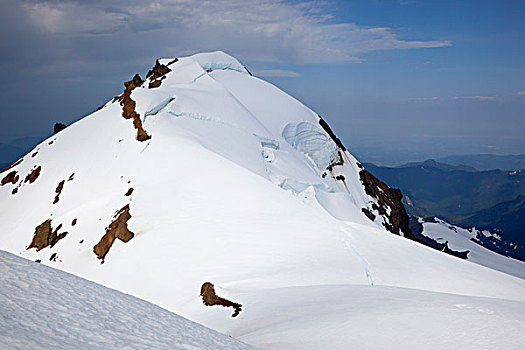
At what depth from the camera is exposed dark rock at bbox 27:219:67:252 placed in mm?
30494

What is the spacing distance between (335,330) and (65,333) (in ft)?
23.8

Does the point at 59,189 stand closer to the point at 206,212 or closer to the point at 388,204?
the point at 206,212

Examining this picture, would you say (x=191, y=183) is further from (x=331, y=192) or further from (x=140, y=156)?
(x=331, y=192)

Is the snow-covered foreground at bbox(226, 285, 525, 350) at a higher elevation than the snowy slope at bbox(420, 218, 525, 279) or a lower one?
lower

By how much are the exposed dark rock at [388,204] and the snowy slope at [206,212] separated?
0.67m

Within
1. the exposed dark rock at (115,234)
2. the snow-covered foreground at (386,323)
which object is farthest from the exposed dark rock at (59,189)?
the snow-covered foreground at (386,323)

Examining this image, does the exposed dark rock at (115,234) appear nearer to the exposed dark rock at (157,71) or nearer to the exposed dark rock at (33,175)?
the exposed dark rock at (33,175)

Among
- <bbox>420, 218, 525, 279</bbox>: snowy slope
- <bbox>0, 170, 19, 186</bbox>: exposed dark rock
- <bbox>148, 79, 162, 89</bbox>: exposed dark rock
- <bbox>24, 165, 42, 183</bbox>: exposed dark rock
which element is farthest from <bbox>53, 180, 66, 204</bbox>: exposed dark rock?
<bbox>420, 218, 525, 279</bbox>: snowy slope

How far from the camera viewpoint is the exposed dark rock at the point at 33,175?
42.8 meters

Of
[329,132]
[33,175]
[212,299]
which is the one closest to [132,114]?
[33,175]

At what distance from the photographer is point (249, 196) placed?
26359 mm

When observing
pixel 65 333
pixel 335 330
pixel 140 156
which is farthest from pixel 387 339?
pixel 140 156

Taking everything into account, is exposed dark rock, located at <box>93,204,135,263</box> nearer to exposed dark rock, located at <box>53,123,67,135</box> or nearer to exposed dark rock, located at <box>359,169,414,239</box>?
exposed dark rock, located at <box>359,169,414,239</box>

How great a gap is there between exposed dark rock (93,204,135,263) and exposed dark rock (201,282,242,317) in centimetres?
1014
